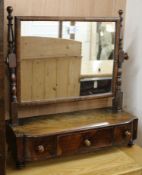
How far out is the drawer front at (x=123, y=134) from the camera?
5.11ft

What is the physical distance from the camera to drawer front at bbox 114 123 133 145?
1.56m

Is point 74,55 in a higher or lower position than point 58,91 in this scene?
higher

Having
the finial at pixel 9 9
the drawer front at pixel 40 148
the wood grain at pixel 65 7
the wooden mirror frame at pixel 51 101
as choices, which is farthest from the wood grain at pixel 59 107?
the finial at pixel 9 9

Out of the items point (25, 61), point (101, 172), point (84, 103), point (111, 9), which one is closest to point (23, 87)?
point (25, 61)

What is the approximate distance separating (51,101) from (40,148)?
29 cm

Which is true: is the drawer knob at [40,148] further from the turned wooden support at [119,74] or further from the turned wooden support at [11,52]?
the turned wooden support at [119,74]

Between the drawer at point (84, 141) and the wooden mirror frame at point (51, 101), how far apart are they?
0.23 metres

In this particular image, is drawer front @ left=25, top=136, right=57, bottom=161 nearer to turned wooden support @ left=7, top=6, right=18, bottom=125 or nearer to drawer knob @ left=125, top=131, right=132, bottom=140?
turned wooden support @ left=7, top=6, right=18, bottom=125

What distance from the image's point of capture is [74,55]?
5.19ft

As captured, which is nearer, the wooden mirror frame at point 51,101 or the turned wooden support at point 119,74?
the wooden mirror frame at point 51,101

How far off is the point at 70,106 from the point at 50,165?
41cm

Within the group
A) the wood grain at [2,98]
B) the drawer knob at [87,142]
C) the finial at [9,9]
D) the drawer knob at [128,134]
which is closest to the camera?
the wood grain at [2,98]

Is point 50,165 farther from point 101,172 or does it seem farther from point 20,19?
point 20,19

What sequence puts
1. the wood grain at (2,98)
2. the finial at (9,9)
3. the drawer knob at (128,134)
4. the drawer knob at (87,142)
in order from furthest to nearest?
1. the drawer knob at (128,134)
2. the drawer knob at (87,142)
3. the finial at (9,9)
4. the wood grain at (2,98)
